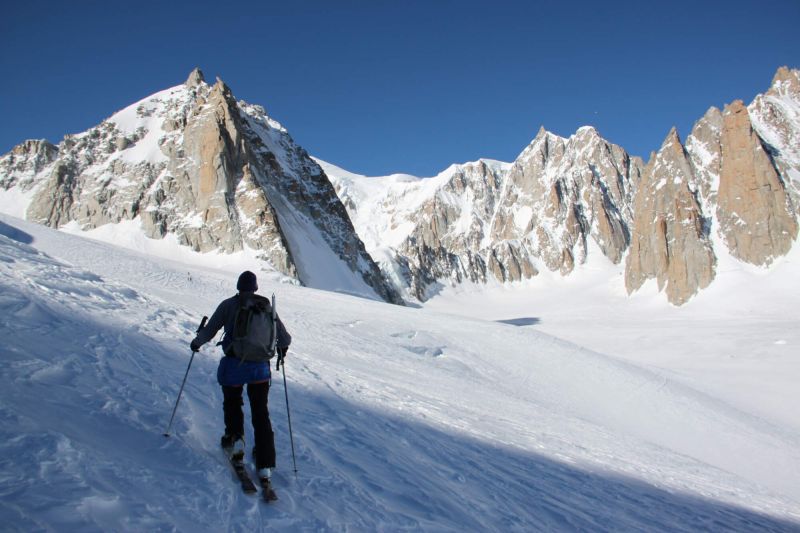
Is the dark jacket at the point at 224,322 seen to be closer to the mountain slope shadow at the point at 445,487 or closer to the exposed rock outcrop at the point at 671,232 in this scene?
the mountain slope shadow at the point at 445,487

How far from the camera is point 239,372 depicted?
192 inches

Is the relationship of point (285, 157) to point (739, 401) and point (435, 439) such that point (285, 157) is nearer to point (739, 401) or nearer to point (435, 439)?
point (739, 401)

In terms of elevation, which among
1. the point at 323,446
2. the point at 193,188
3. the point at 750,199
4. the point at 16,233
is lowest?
the point at 323,446

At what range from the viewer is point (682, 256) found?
113 meters

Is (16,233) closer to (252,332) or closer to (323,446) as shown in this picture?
(323,446)

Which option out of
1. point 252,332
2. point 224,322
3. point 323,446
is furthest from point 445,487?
point 224,322

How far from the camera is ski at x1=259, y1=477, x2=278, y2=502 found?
14.3 feet

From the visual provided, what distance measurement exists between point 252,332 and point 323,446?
238cm

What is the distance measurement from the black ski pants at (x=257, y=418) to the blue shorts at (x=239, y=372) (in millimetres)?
76

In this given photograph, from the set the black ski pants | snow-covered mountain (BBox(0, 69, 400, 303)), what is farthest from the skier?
snow-covered mountain (BBox(0, 69, 400, 303))

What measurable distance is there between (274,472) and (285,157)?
10034 cm

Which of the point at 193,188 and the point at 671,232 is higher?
the point at 671,232

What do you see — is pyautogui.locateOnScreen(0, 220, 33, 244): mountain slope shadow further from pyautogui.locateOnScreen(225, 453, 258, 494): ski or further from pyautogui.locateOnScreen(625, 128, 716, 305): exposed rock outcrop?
Result: pyautogui.locateOnScreen(625, 128, 716, 305): exposed rock outcrop

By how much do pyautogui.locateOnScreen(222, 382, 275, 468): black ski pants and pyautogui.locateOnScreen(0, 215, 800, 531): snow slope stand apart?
1.16 ft
